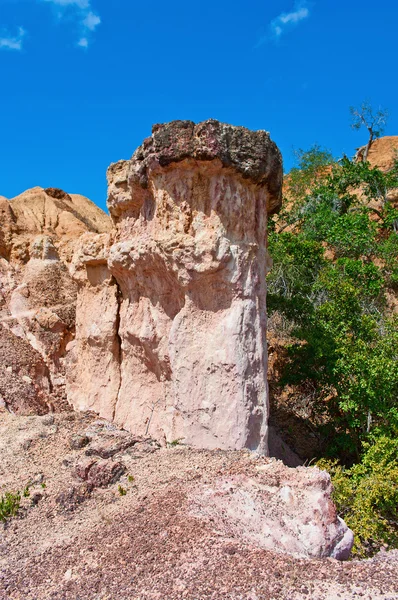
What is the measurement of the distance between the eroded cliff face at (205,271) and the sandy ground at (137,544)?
2.97ft

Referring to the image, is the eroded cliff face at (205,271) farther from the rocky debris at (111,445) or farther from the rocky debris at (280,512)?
the rocky debris at (280,512)

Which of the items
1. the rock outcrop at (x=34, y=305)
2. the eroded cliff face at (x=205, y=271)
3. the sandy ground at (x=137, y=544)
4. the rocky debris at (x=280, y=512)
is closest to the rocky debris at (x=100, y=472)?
the sandy ground at (x=137, y=544)

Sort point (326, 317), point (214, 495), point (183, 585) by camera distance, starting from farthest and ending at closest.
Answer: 1. point (326, 317)
2. point (214, 495)
3. point (183, 585)

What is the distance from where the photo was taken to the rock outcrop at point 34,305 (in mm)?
10234

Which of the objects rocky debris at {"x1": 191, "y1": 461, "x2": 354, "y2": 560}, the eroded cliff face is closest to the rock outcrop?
the eroded cliff face

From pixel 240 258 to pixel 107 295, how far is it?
3179mm

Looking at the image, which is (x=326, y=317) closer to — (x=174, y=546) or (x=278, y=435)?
(x=278, y=435)

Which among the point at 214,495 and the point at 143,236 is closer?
the point at 214,495

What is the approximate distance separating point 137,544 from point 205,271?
3715 mm

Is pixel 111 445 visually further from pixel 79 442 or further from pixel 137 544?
pixel 137 544

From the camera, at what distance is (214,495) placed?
217 inches

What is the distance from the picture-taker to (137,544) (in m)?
4.93

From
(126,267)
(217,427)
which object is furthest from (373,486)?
(126,267)

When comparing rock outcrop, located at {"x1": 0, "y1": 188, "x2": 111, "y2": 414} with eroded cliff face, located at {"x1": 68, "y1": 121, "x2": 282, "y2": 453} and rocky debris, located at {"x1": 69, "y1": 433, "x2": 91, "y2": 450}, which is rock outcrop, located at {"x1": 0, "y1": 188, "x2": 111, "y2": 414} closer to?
rocky debris, located at {"x1": 69, "y1": 433, "x2": 91, "y2": 450}
